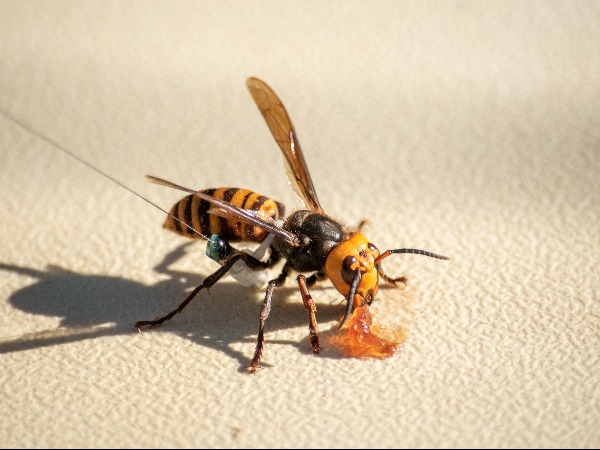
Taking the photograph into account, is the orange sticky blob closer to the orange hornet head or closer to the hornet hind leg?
the orange hornet head

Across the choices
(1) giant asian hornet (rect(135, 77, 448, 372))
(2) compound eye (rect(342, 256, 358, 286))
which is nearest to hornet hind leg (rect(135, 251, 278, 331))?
(1) giant asian hornet (rect(135, 77, 448, 372))

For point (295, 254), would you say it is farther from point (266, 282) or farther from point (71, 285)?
point (71, 285)

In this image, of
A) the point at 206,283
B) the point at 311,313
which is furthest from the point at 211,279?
the point at 311,313

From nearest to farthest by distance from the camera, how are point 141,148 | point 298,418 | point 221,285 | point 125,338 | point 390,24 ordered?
point 298,418 → point 125,338 → point 221,285 → point 141,148 → point 390,24

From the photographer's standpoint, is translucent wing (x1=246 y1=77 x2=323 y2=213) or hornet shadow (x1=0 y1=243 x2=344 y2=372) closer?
hornet shadow (x1=0 y1=243 x2=344 y2=372)

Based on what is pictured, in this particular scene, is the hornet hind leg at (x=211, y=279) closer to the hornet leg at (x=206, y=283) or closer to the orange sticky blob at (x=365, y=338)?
the hornet leg at (x=206, y=283)

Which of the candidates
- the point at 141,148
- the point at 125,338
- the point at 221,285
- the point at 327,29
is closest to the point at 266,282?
the point at 221,285
